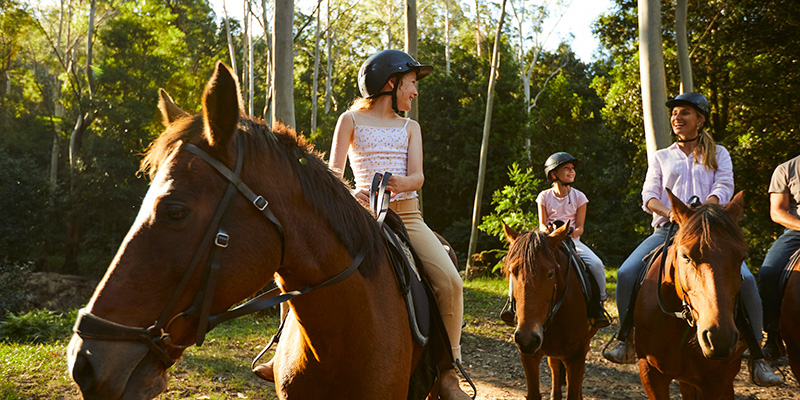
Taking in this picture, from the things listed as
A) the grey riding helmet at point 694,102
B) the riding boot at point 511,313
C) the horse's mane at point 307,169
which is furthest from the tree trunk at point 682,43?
the horse's mane at point 307,169

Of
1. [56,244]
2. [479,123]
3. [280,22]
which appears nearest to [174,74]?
[56,244]

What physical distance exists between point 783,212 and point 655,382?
1.94 metres

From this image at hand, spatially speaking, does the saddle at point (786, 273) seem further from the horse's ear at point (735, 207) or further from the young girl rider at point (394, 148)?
the young girl rider at point (394, 148)

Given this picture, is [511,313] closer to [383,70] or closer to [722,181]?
[722,181]

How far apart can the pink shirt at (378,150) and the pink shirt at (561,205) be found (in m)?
4.34

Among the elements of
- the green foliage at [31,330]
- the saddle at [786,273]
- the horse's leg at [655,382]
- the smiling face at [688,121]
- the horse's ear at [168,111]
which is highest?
the smiling face at [688,121]

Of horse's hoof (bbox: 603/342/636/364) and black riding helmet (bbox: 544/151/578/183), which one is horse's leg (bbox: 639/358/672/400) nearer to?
horse's hoof (bbox: 603/342/636/364)

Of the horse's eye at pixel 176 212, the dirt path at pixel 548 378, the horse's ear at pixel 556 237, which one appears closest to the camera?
the horse's eye at pixel 176 212

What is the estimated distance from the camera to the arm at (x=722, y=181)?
4375 millimetres

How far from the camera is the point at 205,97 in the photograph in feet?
5.71

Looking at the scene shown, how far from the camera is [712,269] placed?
3352 mm

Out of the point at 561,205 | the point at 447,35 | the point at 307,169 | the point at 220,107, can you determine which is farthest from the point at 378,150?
the point at 447,35

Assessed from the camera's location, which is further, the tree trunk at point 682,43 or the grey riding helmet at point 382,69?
the tree trunk at point 682,43

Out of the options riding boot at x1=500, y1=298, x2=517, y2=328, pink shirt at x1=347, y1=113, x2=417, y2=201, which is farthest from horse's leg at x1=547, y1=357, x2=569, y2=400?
pink shirt at x1=347, y1=113, x2=417, y2=201
